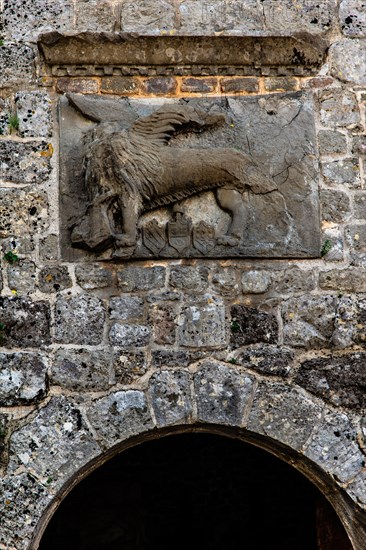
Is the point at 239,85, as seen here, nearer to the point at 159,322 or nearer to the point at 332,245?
the point at 332,245

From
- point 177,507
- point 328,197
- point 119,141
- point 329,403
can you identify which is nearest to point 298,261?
point 328,197

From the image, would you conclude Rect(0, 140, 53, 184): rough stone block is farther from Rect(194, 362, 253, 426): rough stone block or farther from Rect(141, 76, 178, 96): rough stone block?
Rect(194, 362, 253, 426): rough stone block

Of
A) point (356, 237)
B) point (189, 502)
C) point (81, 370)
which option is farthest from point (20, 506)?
point (189, 502)

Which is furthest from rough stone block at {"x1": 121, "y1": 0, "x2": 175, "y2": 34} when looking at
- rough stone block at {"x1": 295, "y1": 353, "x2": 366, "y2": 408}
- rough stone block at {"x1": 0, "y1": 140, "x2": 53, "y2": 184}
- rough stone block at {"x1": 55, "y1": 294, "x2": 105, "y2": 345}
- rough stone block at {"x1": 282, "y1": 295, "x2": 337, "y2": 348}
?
rough stone block at {"x1": 295, "y1": 353, "x2": 366, "y2": 408}

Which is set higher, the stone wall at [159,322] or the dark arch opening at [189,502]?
the stone wall at [159,322]

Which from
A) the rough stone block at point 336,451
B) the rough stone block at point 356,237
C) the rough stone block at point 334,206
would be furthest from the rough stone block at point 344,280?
the rough stone block at point 336,451

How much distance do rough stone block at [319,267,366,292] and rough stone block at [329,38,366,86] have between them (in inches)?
43.2

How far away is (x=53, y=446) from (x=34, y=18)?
238cm

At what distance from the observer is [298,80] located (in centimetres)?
557

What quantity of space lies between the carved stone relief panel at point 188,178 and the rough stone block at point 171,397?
0.65 m

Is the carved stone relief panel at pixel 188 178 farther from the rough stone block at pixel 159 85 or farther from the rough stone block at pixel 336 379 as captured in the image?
the rough stone block at pixel 336 379

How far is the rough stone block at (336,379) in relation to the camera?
514 cm

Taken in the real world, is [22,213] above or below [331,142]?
below

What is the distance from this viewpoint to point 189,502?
834cm
